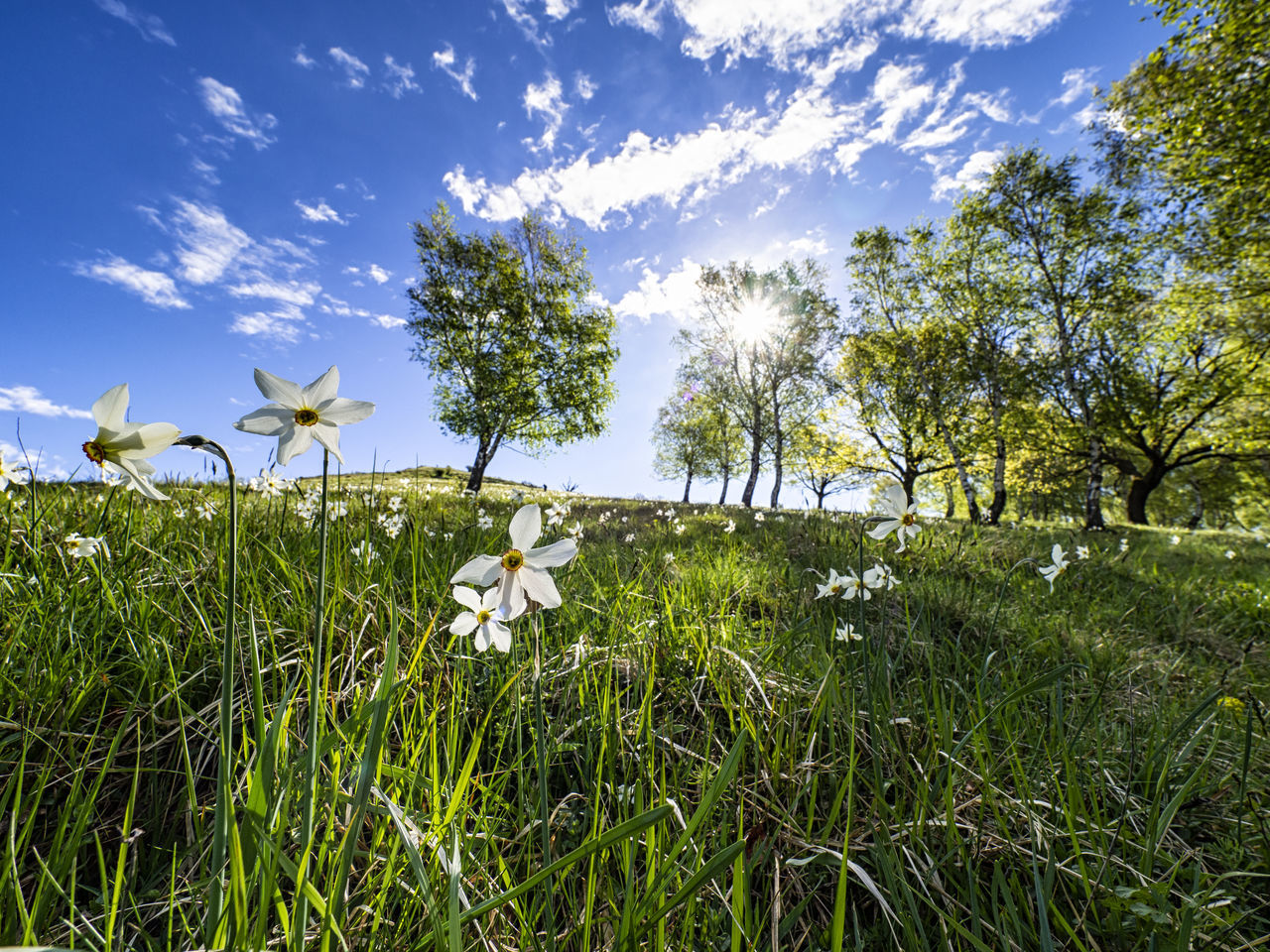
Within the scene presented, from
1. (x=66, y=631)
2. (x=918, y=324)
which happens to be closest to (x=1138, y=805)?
(x=66, y=631)

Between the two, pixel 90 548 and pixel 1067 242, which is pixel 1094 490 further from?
pixel 90 548

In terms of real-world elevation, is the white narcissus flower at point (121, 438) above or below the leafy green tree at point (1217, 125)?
below

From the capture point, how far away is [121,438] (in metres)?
0.87

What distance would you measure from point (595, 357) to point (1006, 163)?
68.0ft

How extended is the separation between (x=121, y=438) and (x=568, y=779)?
1631 mm

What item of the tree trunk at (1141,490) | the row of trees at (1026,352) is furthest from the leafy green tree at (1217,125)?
the tree trunk at (1141,490)

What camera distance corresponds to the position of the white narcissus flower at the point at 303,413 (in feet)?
3.68

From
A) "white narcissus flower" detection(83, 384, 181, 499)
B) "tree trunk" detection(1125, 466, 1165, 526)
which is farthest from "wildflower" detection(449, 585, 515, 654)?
"tree trunk" detection(1125, 466, 1165, 526)

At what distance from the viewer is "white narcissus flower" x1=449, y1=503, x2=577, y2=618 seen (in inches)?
45.8

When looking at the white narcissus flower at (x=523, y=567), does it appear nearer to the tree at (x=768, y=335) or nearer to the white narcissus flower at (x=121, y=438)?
the white narcissus flower at (x=121, y=438)

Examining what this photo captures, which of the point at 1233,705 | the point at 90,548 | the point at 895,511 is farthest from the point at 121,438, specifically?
the point at 1233,705

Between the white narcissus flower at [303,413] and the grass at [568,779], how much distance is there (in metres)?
0.45

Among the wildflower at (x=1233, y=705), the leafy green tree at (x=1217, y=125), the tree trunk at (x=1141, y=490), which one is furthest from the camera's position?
the tree trunk at (x=1141, y=490)

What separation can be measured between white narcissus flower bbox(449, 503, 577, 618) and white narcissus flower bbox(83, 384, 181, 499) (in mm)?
605
